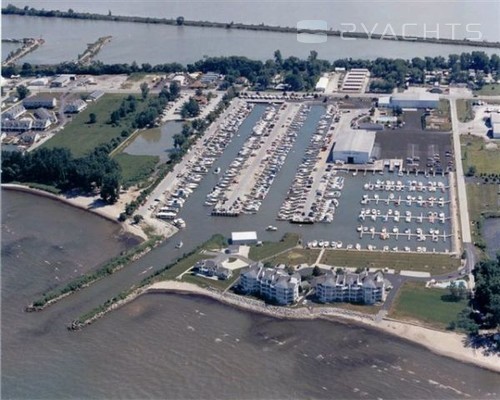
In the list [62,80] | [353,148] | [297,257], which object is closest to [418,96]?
[353,148]

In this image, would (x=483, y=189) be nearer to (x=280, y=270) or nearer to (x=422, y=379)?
(x=280, y=270)

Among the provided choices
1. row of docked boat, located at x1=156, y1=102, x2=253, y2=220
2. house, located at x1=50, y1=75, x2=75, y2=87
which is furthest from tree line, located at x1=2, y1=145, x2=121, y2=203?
house, located at x1=50, y1=75, x2=75, y2=87

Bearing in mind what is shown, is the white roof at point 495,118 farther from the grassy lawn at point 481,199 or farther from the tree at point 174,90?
the tree at point 174,90

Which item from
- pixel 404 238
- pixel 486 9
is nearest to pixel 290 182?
pixel 404 238

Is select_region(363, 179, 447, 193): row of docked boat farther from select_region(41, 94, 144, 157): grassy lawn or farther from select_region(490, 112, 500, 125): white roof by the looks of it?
select_region(41, 94, 144, 157): grassy lawn

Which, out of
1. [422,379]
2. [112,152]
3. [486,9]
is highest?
[486,9]

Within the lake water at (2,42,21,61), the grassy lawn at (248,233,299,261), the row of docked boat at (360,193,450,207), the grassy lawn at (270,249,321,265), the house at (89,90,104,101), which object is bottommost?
the grassy lawn at (270,249,321,265)
